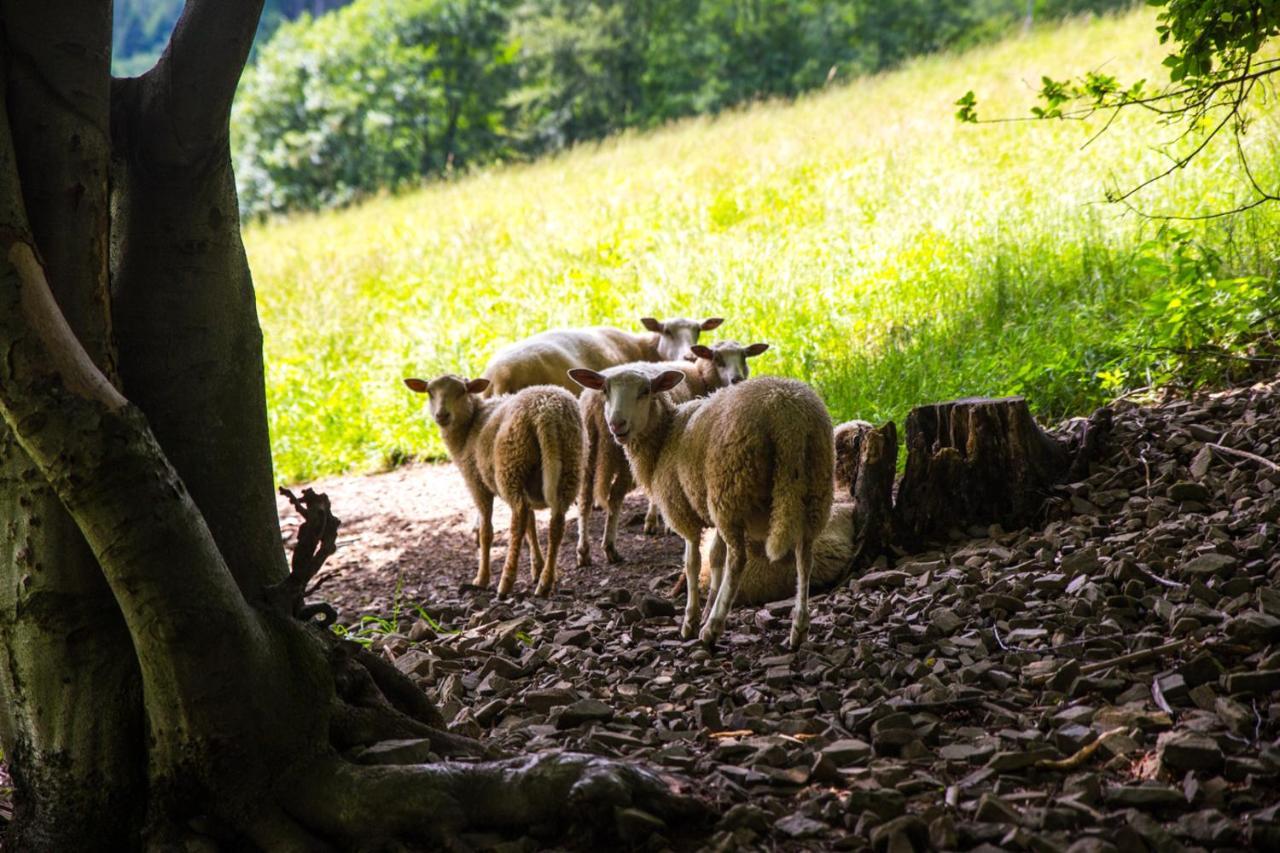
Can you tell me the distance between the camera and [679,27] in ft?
105

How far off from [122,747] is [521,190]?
16447mm

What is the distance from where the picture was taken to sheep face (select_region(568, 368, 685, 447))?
4969 mm

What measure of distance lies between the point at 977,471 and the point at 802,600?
161cm

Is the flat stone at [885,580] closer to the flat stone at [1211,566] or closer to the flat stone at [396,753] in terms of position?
the flat stone at [1211,566]

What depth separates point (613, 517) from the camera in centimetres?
670

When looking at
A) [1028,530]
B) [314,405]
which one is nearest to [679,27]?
[314,405]

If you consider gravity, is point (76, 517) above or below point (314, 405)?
above

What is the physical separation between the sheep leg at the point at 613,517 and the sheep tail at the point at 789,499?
2465mm

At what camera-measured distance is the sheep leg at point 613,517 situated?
6.65 metres

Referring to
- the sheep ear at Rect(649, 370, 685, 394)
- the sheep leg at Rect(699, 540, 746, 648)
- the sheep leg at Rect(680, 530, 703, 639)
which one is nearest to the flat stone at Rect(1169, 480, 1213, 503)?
the sheep leg at Rect(699, 540, 746, 648)

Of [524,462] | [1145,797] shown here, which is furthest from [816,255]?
[1145,797]

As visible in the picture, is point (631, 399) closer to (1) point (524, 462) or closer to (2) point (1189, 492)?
(1) point (524, 462)

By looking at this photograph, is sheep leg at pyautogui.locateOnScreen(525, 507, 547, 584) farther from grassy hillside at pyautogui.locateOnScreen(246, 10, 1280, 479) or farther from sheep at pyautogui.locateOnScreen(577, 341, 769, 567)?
grassy hillside at pyautogui.locateOnScreen(246, 10, 1280, 479)

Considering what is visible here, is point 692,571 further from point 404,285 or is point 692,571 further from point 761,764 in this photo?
point 404,285
